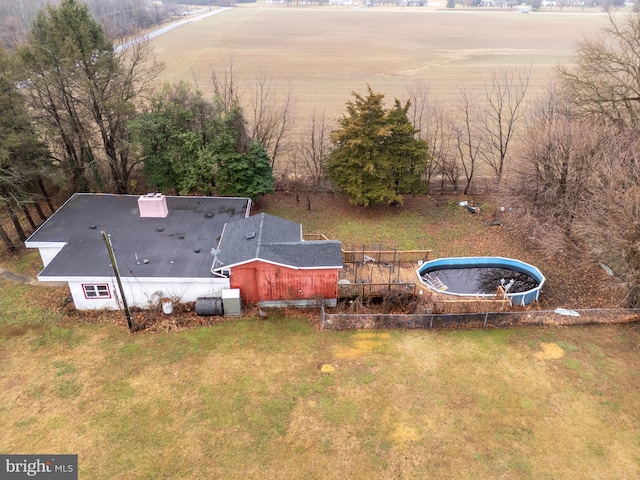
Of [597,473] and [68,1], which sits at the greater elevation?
[68,1]

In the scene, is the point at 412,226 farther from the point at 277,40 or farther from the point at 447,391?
the point at 277,40

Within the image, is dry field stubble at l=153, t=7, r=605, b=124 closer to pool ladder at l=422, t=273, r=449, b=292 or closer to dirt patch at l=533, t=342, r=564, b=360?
pool ladder at l=422, t=273, r=449, b=292

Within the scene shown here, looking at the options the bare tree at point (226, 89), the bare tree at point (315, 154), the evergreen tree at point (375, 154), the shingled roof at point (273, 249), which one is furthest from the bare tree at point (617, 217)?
the bare tree at point (226, 89)

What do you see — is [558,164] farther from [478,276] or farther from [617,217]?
[478,276]

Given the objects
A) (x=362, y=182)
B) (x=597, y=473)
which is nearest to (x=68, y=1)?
(x=362, y=182)

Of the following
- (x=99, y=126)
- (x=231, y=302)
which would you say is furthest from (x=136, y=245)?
(x=99, y=126)

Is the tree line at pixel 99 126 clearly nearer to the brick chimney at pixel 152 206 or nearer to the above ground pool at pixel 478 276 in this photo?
the brick chimney at pixel 152 206
